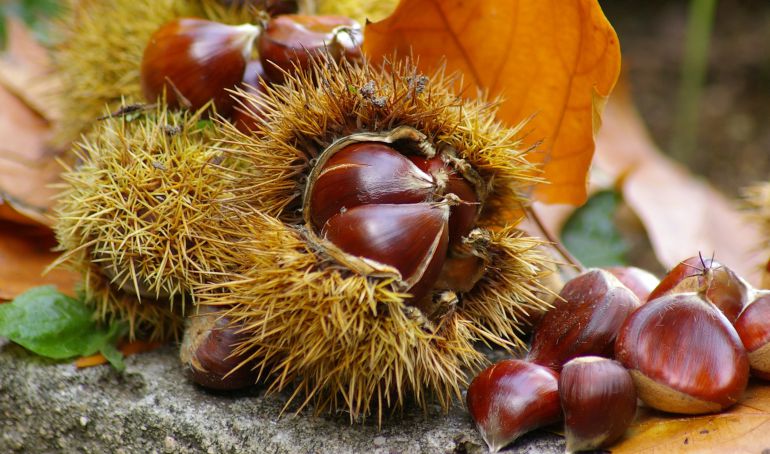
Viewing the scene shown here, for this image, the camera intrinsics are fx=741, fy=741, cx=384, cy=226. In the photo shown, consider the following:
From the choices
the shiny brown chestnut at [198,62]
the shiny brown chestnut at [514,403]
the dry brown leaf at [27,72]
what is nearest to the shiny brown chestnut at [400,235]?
the shiny brown chestnut at [514,403]

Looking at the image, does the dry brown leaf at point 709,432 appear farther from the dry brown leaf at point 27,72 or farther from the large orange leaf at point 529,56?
the dry brown leaf at point 27,72

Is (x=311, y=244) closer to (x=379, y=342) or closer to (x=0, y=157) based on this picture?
(x=379, y=342)

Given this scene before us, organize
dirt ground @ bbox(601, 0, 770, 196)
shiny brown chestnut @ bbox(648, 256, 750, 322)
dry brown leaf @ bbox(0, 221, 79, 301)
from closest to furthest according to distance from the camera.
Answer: shiny brown chestnut @ bbox(648, 256, 750, 322) < dry brown leaf @ bbox(0, 221, 79, 301) < dirt ground @ bbox(601, 0, 770, 196)

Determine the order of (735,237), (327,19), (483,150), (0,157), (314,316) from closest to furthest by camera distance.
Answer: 1. (314,316)
2. (483,150)
3. (327,19)
4. (0,157)
5. (735,237)

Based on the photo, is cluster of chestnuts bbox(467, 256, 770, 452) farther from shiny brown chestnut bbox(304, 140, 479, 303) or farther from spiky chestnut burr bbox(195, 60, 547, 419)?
shiny brown chestnut bbox(304, 140, 479, 303)

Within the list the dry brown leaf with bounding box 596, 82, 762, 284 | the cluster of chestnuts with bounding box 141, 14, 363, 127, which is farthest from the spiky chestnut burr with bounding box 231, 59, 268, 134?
the dry brown leaf with bounding box 596, 82, 762, 284

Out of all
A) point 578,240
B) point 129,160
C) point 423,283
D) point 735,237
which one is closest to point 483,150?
point 423,283
